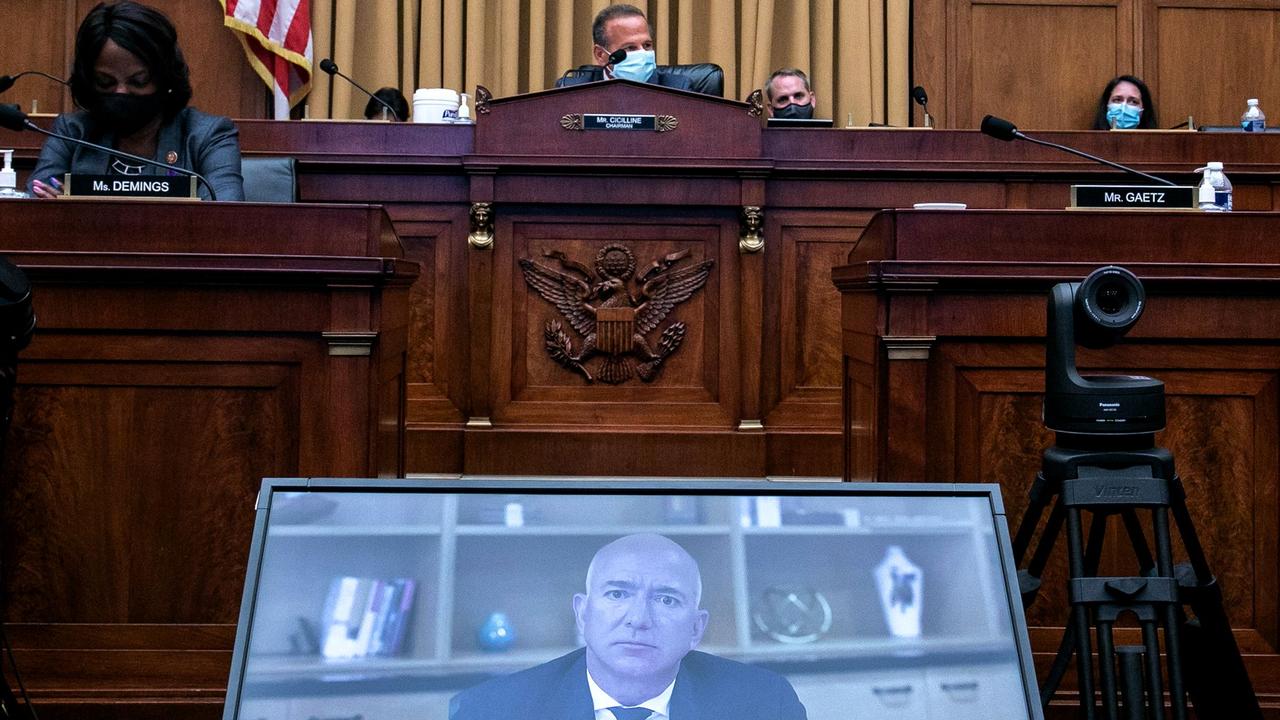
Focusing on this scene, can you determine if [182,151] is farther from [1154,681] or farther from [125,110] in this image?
[1154,681]

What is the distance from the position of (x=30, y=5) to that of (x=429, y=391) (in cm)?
346

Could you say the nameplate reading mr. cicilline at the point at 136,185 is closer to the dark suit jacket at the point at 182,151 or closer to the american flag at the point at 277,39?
the dark suit jacket at the point at 182,151

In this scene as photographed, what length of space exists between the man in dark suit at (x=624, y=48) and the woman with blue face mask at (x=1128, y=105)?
6.47 feet

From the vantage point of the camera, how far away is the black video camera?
148cm

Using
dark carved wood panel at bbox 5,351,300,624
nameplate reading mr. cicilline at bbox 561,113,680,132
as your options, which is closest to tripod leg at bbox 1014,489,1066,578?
dark carved wood panel at bbox 5,351,300,624

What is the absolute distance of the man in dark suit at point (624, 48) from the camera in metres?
4.31

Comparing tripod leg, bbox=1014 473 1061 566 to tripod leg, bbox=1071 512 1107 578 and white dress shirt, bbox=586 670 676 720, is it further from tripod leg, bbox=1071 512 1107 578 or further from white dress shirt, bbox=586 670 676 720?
white dress shirt, bbox=586 670 676 720

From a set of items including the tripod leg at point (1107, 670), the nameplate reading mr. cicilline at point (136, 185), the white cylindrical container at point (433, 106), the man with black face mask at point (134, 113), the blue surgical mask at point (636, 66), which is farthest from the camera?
the blue surgical mask at point (636, 66)

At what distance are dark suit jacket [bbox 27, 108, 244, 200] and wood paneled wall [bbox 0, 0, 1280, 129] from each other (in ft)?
12.2

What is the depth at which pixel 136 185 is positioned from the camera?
7.22 feet

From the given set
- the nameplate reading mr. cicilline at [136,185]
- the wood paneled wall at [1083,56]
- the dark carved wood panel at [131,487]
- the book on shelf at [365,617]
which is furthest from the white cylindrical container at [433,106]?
the book on shelf at [365,617]

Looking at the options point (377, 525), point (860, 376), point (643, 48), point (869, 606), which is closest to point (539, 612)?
point (377, 525)

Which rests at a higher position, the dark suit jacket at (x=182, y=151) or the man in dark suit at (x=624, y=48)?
the man in dark suit at (x=624, y=48)

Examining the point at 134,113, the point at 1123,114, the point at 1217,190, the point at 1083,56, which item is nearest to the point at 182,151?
the point at 134,113
